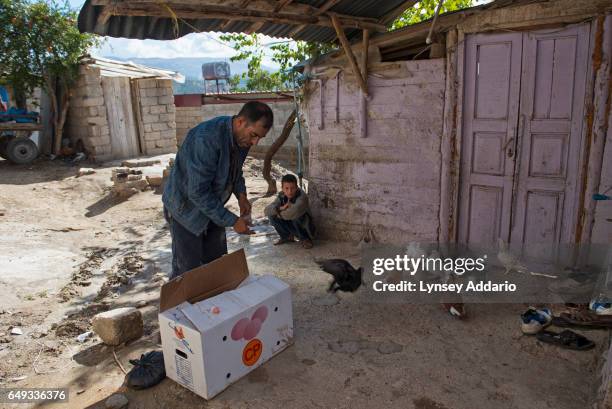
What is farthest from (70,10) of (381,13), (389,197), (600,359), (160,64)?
(160,64)

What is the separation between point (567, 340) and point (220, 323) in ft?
7.84

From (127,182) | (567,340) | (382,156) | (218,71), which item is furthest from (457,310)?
(218,71)

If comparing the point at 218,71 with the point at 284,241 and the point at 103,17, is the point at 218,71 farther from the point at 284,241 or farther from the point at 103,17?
the point at 103,17

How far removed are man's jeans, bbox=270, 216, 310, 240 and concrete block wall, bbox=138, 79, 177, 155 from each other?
7258 mm

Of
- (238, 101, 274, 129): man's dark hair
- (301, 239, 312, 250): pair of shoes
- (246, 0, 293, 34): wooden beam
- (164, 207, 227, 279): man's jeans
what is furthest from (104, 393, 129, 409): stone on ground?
(246, 0, 293, 34): wooden beam

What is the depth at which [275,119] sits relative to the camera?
13461 millimetres

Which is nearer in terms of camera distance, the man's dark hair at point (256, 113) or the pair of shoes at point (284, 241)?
the man's dark hair at point (256, 113)

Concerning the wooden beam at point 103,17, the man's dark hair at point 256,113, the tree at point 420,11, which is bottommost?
the man's dark hair at point 256,113

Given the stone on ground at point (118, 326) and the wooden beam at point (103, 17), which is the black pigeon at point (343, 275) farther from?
the wooden beam at point (103, 17)

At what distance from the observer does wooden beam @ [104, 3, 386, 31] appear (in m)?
3.57

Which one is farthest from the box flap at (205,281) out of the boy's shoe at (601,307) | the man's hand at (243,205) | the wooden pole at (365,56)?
the wooden pole at (365,56)

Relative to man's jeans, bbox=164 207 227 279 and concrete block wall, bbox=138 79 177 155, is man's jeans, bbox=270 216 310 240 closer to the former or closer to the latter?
man's jeans, bbox=164 207 227 279

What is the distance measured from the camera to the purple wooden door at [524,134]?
413cm

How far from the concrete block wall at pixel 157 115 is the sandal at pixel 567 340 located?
35.0 ft
